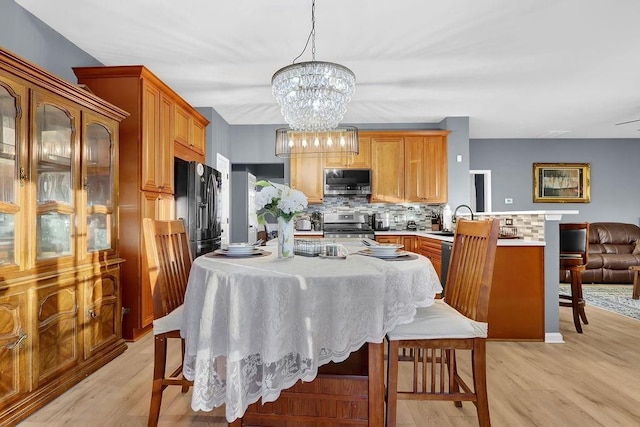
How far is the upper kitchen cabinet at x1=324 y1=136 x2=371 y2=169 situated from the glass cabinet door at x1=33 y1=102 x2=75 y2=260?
3.45m

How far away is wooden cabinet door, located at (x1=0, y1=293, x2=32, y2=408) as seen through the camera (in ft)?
5.62

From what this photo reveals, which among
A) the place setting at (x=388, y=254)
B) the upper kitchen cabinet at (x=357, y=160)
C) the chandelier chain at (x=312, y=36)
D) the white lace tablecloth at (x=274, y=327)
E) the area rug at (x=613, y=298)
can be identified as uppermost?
the chandelier chain at (x=312, y=36)

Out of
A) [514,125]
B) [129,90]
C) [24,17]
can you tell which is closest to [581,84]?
[514,125]

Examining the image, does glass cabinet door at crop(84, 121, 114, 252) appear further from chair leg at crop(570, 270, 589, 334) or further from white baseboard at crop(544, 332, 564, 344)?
chair leg at crop(570, 270, 589, 334)

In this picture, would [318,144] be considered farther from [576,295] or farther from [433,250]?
[576,295]

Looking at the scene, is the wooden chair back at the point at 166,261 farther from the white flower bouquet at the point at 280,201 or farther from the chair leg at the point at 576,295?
the chair leg at the point at 576,295

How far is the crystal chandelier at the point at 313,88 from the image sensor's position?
2451mm

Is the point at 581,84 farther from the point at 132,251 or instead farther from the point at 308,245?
the point at 132,251

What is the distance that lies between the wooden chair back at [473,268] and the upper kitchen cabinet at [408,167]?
326 centimetres

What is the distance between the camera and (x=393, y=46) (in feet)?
10.2

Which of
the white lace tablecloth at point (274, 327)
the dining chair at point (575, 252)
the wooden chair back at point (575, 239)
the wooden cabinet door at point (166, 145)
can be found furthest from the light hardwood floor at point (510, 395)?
the wooden cabinet door at point (166, 145)

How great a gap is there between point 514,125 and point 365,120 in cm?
250

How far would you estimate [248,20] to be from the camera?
2.71 metres

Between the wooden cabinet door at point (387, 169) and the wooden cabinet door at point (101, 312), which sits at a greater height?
the wooden cabinet door at point (387, 169)
